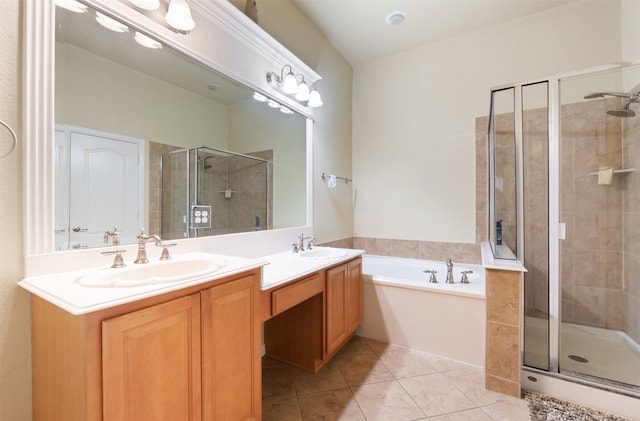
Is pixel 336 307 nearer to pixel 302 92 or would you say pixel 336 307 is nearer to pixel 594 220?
pixel 302 92

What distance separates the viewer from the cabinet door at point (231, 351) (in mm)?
1043

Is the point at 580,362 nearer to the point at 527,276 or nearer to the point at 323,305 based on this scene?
the point at 527,276

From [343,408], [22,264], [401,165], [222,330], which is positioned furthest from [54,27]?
[401,165]

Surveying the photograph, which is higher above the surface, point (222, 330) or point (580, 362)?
point (222, 330)

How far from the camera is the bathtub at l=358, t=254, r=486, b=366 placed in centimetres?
199

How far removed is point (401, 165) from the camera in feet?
10.3

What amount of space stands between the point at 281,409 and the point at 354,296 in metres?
0.95

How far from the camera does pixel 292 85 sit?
2123 millimetres

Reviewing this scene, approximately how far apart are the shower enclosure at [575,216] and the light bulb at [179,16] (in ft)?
6.83

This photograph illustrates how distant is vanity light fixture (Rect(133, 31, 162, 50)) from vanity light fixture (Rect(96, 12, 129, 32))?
50 mm

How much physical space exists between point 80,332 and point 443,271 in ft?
9.38

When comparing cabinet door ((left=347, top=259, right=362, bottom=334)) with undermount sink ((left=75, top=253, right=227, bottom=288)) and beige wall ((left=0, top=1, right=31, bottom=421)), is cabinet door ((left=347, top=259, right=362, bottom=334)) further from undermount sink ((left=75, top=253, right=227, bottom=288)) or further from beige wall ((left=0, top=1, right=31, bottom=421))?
beige wall ((left=0, top=1, right=31, bottom=421))

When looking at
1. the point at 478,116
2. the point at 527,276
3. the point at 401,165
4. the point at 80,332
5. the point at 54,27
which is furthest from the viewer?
the point at 401,165

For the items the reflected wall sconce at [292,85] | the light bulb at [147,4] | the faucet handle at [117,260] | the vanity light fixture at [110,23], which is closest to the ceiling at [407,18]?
the reflected wall sconce at [292,85]
